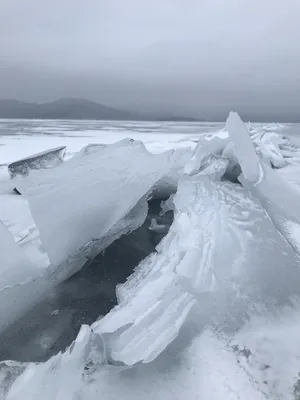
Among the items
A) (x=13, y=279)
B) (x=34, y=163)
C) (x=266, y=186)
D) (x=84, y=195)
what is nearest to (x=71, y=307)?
(x=13, y=279)

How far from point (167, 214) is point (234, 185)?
30.2 inches

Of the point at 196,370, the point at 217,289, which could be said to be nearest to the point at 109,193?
the point at 217,289

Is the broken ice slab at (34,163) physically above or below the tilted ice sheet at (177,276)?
below

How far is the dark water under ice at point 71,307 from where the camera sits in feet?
5.17

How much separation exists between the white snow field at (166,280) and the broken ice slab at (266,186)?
1cm

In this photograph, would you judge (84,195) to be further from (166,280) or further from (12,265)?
(166,280)

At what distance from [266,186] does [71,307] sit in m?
2.06

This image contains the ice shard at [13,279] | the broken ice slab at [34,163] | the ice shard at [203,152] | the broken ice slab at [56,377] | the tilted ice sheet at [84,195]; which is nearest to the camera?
the broken ice slab at [56,377]

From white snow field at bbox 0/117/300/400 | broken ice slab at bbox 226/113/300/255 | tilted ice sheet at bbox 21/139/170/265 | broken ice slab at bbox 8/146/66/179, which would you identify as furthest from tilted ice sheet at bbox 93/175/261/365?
broken ice slab at bbox 8/146/66/179

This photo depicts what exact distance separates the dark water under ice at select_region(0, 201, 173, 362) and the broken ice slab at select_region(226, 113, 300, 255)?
1069 millimetres

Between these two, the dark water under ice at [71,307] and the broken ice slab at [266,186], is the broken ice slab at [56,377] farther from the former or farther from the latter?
the broken ice slab at [266,186]

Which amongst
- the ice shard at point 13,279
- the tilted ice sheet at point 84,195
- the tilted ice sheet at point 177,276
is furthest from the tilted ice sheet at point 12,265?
the tilted ice sheet at point 177,276

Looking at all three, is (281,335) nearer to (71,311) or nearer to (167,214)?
(71,311)

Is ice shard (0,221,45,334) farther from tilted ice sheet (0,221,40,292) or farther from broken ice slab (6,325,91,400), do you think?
broken ice slab (6,325,91,400)
